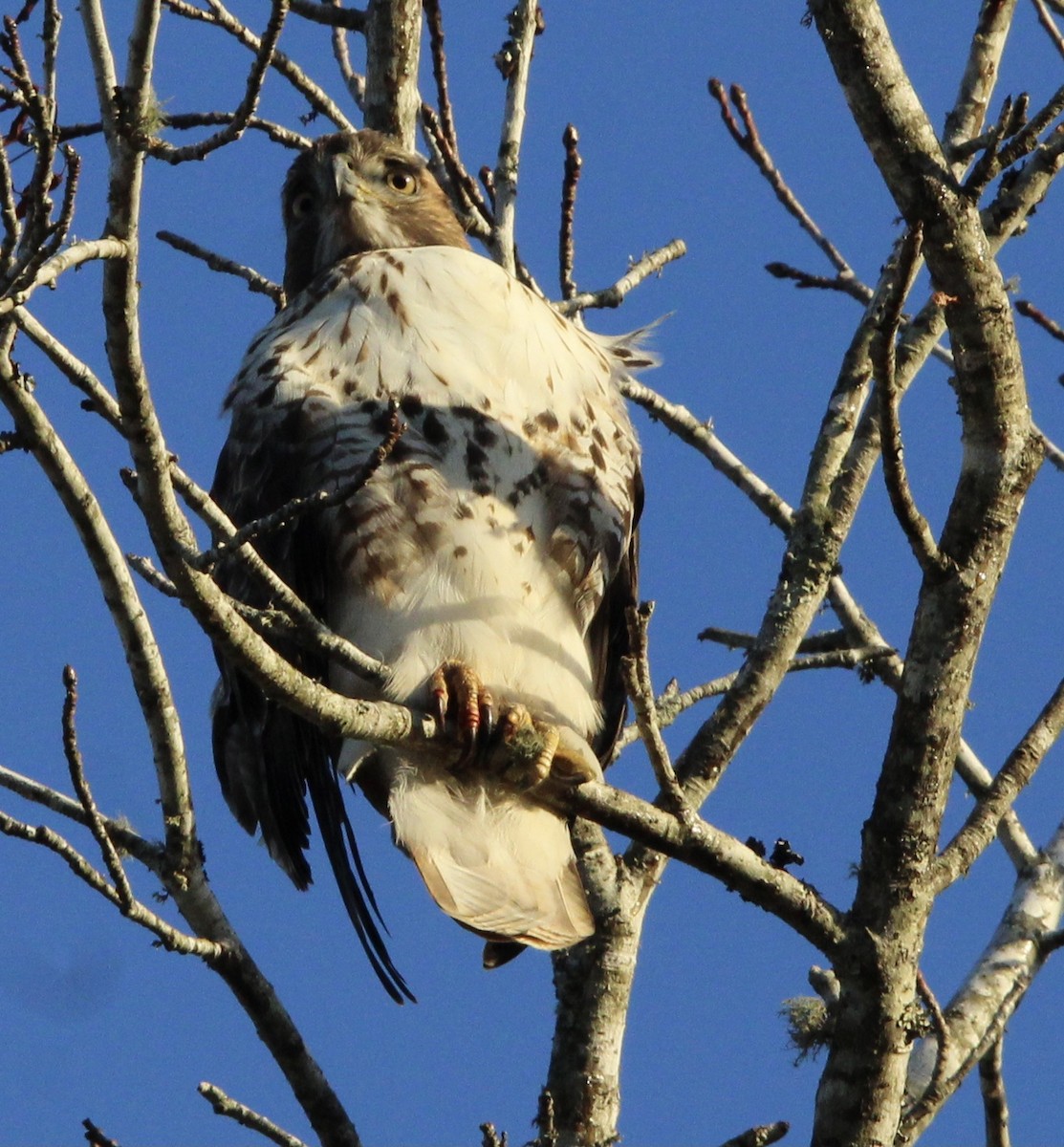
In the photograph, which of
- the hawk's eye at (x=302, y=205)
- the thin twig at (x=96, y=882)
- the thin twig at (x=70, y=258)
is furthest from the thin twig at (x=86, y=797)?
the hawk's eye at (x=302, y=205)

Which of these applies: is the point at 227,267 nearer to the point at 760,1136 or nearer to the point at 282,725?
the point at 282,725

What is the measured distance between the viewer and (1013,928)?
4375 millimetres

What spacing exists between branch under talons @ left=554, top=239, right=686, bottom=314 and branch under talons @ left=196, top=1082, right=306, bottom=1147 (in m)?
2.56

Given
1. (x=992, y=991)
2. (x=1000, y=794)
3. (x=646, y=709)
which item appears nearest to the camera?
(x=646, y=709)

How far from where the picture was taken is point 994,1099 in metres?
4.16

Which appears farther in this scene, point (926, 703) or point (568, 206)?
point (568, 206)

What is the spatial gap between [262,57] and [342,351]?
6.41 feet

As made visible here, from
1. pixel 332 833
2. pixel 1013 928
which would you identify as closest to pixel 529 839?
pixel 332 833

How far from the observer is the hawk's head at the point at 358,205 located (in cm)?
523

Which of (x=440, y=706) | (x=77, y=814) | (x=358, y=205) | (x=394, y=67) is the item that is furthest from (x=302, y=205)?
(x=77, y=814)

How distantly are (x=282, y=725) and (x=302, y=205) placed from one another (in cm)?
196

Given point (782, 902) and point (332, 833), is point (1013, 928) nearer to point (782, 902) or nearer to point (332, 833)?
point (782, 902)

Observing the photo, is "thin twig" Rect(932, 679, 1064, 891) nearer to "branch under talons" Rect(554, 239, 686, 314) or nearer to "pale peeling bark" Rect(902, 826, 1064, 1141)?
"pale peeling bark" Rect(902, 826, 1064, 1141)

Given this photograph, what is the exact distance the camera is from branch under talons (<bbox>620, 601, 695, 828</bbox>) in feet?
9.62
